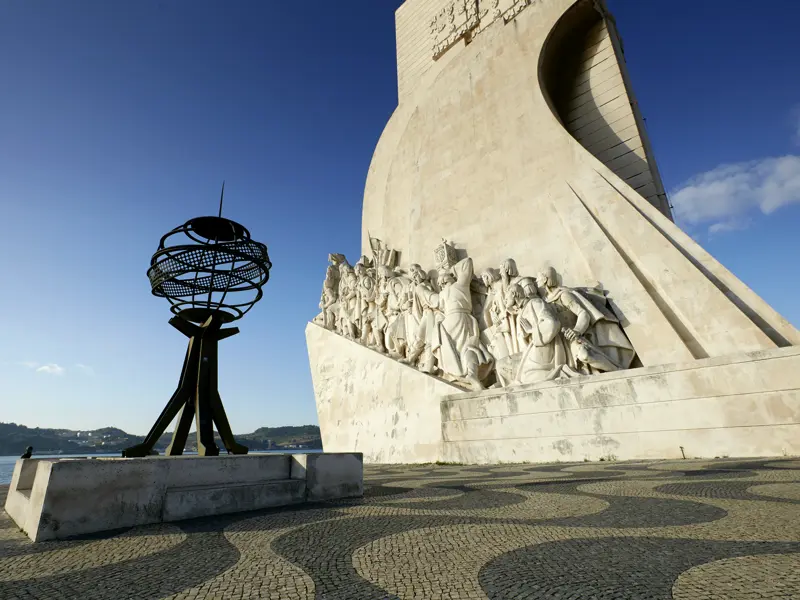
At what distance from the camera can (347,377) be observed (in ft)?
31.0

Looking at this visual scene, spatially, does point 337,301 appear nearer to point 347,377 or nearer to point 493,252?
point 347,377

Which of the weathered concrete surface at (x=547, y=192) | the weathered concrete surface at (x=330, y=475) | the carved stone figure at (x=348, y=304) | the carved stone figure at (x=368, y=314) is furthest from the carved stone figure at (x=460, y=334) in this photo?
the weathered concrete surface at (x=330, y=475)

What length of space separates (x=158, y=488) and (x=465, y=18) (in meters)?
13.3

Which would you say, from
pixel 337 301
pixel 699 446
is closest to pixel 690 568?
pixel 699 446

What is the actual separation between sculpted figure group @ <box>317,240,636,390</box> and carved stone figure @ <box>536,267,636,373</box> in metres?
0.01

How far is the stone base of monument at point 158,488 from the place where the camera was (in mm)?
1849

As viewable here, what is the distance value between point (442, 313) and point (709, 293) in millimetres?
3935

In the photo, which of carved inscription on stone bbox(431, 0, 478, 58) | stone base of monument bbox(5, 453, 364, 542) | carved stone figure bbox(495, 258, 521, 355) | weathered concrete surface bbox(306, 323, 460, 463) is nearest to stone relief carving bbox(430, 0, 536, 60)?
carved inscription on stone bbox(431, 0, 478, 58)

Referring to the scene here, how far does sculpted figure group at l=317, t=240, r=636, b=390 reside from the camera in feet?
19.3

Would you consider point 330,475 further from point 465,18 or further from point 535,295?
point 465,18

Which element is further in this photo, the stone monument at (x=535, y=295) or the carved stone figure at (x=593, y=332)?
the carved stone figure at (x=593, y=332)

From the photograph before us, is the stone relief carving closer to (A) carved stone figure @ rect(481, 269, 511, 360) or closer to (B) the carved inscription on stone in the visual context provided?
(B) the carved inscription on stone

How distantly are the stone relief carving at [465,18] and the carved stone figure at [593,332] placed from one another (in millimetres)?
7024

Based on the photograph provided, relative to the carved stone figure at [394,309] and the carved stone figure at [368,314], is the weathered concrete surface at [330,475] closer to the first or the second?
the carved stone figure at [394,309]
